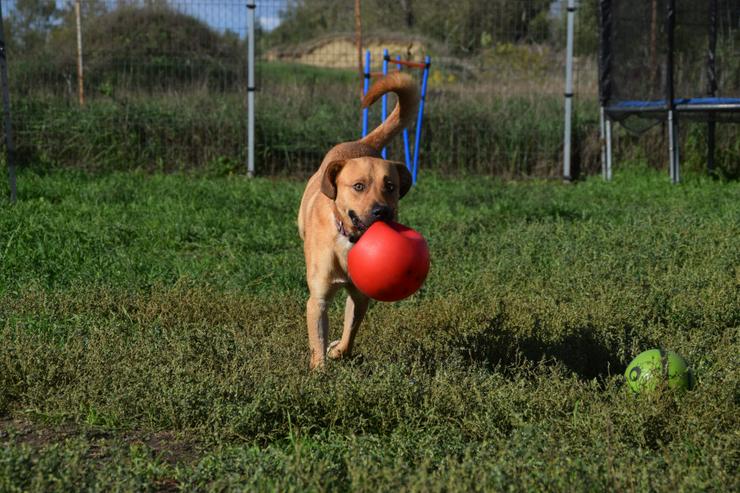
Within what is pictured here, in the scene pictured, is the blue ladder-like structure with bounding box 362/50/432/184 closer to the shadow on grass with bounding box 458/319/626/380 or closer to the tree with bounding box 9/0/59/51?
the tree with bounding box 9/0/59/51

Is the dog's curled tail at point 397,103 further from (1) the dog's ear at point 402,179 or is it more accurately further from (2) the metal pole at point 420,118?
(2) the metal pole at point 420,118

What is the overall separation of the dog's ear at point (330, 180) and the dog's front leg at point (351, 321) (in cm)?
52

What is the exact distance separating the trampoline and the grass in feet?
12.2

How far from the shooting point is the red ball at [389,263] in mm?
3648

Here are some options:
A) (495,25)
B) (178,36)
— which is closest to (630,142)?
(495,25)

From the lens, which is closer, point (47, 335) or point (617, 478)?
point (617, 478)

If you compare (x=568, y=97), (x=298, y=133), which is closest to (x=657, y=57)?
(x=568, y=97)

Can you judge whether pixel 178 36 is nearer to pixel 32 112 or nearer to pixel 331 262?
pixel 32 112

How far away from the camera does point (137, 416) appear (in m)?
3.41

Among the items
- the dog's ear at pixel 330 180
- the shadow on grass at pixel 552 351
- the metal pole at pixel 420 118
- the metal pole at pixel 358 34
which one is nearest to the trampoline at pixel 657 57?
the metal pole at pixel 420 118

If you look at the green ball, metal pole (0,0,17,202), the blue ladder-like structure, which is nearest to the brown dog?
the green ball

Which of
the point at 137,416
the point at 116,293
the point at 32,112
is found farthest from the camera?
the point at 32,112

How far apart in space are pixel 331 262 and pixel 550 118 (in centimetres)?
836

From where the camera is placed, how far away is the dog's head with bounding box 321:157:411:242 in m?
4.02
